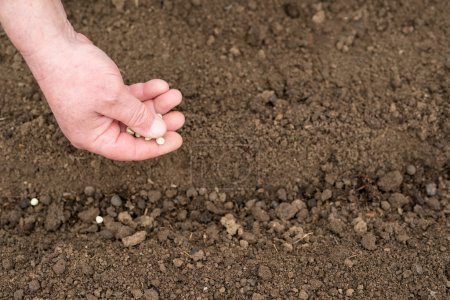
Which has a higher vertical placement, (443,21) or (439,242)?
(443,21)

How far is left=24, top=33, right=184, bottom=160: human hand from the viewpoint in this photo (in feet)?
6.22

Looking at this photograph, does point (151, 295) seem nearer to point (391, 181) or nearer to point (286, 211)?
point (286, 211)

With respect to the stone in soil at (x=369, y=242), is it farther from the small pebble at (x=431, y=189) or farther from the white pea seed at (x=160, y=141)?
the white pea seed at (x=160, y=141)

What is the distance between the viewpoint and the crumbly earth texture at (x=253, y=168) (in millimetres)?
2172

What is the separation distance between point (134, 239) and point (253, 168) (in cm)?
57

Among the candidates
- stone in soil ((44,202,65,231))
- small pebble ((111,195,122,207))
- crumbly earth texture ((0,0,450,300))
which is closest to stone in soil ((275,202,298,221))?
crumbly earth texture ((0,0,450,300))

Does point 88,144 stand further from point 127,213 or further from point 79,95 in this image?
point 127,213

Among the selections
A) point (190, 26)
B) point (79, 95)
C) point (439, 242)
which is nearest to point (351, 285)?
point (439, 242)

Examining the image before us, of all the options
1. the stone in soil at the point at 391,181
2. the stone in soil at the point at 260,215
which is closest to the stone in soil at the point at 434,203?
the stone in soil at the point at 391,181

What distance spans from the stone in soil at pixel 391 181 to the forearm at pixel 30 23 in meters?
1.35

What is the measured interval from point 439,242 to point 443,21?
1.17 m

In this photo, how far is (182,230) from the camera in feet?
7.71

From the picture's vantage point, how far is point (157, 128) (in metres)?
2.07

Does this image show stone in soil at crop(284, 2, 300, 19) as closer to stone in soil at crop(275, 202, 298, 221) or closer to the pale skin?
stone in soil at crop(275, 202, 298, 221)
